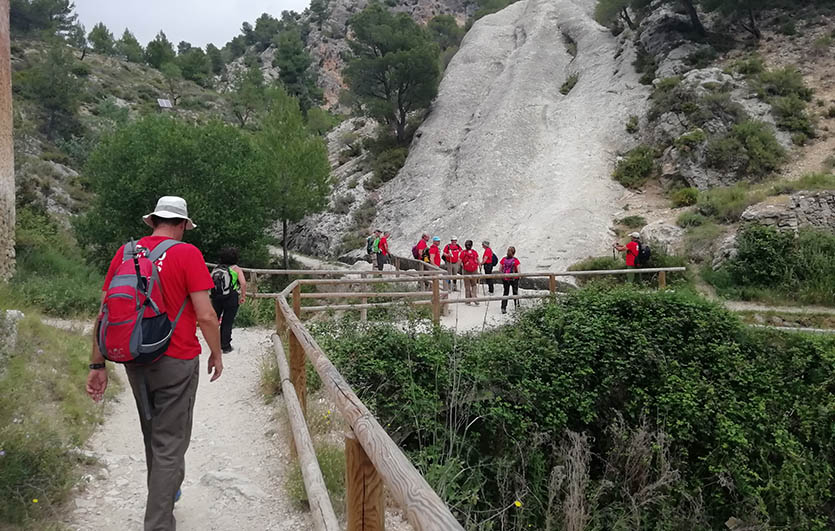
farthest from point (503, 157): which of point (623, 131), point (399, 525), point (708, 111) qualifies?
point (399, 525)

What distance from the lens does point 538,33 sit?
42344mm

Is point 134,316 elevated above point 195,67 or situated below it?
below

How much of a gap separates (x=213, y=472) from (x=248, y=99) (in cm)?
5697

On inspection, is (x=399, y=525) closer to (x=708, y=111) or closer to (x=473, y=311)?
(x=473, y=311)

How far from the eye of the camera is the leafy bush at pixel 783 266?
1280 centimetres

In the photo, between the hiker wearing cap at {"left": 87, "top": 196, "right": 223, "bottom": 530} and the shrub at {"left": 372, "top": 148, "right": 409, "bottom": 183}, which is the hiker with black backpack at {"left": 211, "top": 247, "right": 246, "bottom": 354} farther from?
the shrub at {"left": 372, "top": 148, "right": 409, "bottom": 183}

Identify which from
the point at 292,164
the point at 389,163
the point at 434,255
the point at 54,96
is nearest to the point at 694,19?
the point at 389,163

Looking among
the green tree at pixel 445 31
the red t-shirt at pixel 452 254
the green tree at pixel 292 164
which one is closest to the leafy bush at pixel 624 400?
the red t-shirt at pixel 452 254

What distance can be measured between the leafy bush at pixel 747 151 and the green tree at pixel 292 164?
18101 millimetres

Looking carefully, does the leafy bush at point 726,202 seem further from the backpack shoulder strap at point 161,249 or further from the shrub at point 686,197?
the backpack shoulder strap at point 161,249

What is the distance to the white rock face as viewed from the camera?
22188mm

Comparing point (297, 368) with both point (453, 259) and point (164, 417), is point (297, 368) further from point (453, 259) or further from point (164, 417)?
point (453, 259)

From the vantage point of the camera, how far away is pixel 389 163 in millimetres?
33750

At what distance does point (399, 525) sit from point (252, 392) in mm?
3105
